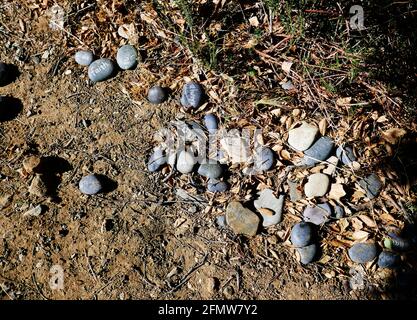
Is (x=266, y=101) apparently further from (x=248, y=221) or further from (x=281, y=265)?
(x=281, y=265)

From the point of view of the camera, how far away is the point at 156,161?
2803mm

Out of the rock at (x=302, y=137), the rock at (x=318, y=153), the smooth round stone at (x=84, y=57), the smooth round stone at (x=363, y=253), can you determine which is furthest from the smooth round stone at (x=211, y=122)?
the smooth round stone at (x=363, y=253)

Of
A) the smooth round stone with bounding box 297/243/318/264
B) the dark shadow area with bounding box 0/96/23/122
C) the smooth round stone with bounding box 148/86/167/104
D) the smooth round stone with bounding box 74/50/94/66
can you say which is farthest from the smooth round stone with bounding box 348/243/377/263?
the dark shadow area with bounding box 0/96/23/122

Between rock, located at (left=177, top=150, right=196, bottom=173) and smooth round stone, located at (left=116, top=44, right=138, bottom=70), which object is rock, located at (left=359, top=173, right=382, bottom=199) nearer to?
rock, located at (left=177, top=150, right=196, bottom=173)

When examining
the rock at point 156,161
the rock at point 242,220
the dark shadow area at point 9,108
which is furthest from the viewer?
the dark shadow area at point 9,108

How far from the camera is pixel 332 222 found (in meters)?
2.74

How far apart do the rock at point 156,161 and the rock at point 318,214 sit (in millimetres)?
1003

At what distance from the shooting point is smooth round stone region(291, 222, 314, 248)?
2637 millimetres

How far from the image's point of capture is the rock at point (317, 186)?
2.76m

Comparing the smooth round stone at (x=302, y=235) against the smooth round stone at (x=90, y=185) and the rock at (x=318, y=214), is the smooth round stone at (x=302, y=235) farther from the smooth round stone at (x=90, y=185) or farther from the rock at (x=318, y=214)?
the smooth round stone at (x=90, y=185)

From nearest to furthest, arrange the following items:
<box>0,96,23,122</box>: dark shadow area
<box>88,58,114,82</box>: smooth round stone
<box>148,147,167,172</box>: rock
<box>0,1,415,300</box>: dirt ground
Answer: <box>0,1,415,300</box>: dirt ground
<box>148,147,167,172</box>: rock
<box>0,96,23,122</box>: dark shadow area
<box>88,58,114,82</box>: smooth round stone

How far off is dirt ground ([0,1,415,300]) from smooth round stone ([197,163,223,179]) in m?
0.12

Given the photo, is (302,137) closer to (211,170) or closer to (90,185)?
(211,170)

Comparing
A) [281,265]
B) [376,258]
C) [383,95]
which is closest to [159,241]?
[281,265]
